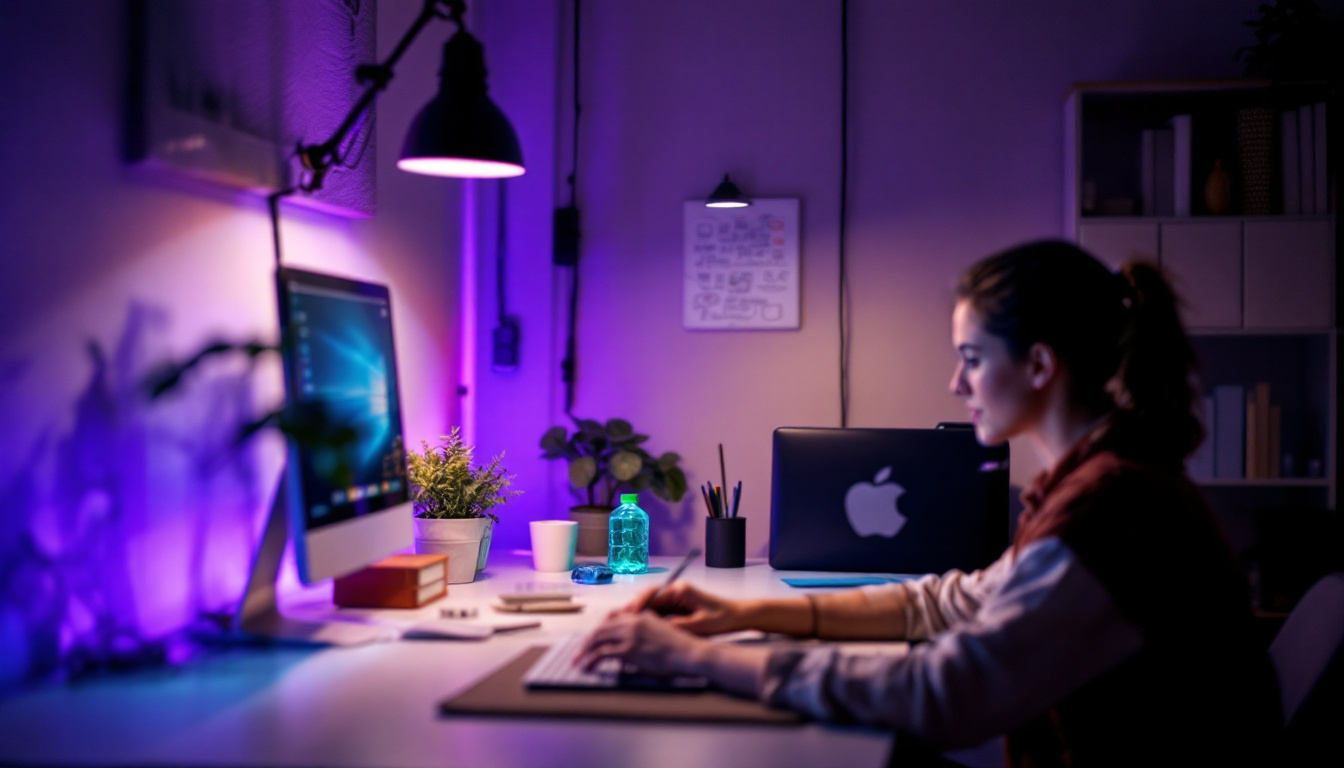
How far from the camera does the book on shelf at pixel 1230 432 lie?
2635 mm

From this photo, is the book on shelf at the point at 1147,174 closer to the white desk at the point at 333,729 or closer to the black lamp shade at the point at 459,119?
the black lamp shade at the point at 459,119

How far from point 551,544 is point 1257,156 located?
1.93 meters

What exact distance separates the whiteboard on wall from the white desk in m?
1.60

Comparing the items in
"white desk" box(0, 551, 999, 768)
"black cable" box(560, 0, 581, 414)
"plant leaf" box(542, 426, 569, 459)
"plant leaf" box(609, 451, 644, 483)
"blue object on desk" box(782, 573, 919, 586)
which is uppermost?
"black cable" box(560, 0, 581, 414)

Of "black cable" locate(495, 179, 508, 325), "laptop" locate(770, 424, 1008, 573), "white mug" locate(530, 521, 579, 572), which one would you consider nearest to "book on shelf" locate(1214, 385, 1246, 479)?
"laptop" locate(770, 424, 1008, 573)

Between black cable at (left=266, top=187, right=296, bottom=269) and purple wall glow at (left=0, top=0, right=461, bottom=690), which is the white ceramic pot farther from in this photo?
black cable at (left=266, top=187, right=296, bottom=269)

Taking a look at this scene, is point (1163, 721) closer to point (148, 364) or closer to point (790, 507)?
point (790, 507)

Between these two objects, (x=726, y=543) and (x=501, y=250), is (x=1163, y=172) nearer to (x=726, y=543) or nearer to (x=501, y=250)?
(x=726, y=543)

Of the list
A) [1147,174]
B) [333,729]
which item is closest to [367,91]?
[333,729]

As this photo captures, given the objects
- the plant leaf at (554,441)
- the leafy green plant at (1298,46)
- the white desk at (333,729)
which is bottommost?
the white desk at (333,729)

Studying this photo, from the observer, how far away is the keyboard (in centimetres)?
126

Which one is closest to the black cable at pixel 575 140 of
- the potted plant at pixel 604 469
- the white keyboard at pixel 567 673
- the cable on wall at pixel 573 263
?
the cable on wall at pixel 573 263

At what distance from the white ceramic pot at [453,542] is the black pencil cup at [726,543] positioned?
549 mm

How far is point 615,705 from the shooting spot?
3.92 feet
